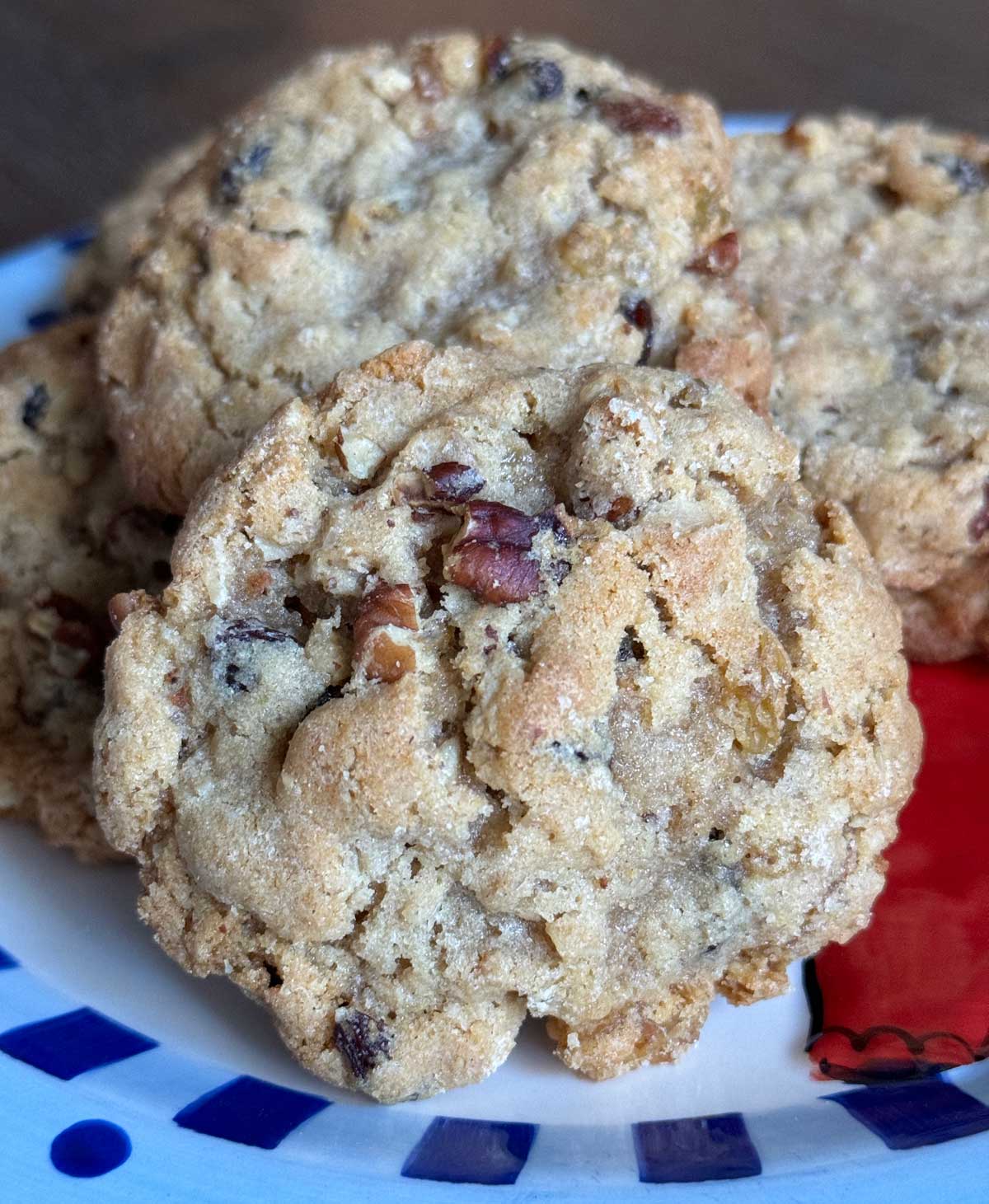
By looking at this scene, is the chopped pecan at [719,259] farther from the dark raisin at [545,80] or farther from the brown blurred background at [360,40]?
the brown blurred background at [360,40]

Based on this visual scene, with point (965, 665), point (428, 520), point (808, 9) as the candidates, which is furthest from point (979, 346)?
point (808, 9)

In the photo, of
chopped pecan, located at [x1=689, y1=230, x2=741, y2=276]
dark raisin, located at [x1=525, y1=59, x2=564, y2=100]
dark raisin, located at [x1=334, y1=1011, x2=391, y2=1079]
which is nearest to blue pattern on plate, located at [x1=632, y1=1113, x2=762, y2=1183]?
dark raisin, located at [x1=334, y1=1011, x2=391, y2=1079]

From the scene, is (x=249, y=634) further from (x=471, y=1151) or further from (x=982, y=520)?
(x=982, y=520)

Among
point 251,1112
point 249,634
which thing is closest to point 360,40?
point 249,634

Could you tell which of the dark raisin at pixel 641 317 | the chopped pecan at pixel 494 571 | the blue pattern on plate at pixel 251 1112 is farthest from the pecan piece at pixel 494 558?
the blue pattern on plate at pixel 251 1112

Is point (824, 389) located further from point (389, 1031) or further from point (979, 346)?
point (389, 1031)

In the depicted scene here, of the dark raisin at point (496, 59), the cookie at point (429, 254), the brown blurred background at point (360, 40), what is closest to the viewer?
the cookie at point (429, 254)
